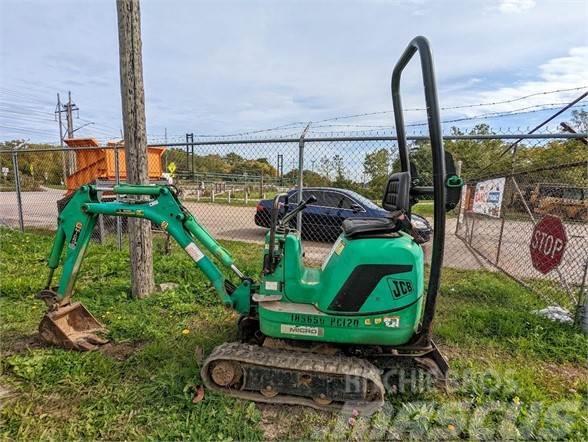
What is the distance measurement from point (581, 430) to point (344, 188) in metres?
6.00

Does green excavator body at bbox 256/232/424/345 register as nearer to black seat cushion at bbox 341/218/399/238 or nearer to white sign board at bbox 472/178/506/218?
black seat cushion at bbox 341/218/399/238

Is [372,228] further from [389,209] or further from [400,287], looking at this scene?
[400,287]

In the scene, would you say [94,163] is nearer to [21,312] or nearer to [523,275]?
[21,312]

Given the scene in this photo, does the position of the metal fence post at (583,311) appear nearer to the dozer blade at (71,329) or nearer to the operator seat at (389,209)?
the operator seat at (389,209)

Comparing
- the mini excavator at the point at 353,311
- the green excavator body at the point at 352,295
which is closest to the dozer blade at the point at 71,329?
the mini excavator at the point at 353,311

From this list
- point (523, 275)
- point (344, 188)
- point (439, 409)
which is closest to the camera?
point (439, 409)

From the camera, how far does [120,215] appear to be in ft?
10.7

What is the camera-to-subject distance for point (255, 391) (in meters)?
2.84

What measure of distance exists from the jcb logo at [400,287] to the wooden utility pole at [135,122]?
10.6 ft

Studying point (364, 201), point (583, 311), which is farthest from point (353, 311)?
point (364, 201)

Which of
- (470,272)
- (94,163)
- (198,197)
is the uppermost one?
(94,163)

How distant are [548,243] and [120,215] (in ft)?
16.2

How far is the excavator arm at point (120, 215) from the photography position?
10.7ft

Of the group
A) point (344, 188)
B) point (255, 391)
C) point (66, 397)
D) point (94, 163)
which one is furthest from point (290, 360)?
point (94, 163)
